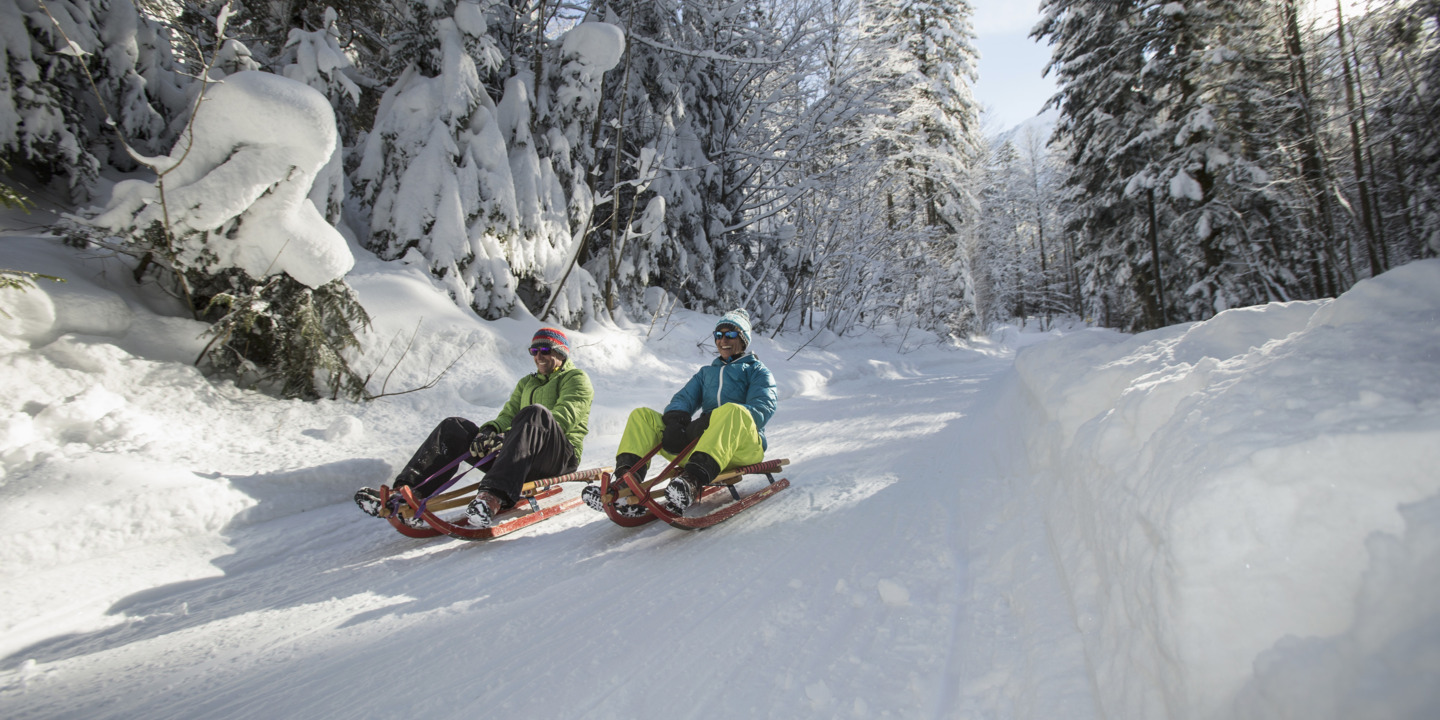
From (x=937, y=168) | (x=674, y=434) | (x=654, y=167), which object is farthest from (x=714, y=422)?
(x=937, y=168)

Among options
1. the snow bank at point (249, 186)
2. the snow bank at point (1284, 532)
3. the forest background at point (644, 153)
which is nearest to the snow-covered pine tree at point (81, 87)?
the forest background at point (644, 153)

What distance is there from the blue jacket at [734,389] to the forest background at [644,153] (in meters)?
3.41

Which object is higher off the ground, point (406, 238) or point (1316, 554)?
point (406, 238)

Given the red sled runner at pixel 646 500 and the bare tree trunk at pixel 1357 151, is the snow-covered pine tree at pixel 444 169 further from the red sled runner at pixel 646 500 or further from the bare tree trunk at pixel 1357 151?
the bare tree trunk at pixel 1357 151

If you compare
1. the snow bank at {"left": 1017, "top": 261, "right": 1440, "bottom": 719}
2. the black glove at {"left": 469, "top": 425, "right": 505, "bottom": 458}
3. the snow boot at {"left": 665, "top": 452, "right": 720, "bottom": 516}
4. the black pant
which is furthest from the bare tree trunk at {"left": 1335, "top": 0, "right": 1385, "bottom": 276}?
the black glove at {"left": 469, "top": 425, "right": 505, "bottom": 458}

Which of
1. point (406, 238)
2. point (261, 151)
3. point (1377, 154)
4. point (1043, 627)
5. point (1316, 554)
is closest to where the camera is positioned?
point (1316, 554)

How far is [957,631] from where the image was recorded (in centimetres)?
204

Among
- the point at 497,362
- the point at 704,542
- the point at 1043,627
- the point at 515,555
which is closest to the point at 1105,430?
the point at 1043,627

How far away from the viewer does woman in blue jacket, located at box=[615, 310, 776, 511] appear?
309 centimetres

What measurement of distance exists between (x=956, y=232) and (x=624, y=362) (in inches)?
690

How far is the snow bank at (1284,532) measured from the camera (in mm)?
1023

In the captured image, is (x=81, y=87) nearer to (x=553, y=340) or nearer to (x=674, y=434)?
Result: (x=553, y=340)

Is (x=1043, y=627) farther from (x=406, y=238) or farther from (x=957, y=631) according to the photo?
(x=406, y=238)

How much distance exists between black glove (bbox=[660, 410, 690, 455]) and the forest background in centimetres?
344
